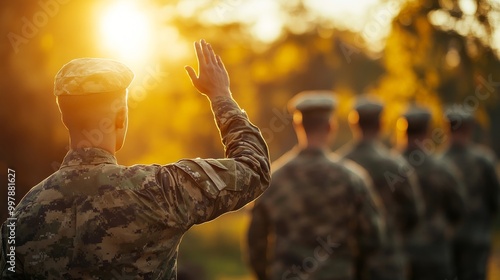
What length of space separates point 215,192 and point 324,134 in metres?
3.33

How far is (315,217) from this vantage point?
6562 millimetres

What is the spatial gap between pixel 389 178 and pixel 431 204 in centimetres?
133

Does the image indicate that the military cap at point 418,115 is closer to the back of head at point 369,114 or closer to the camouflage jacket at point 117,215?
the back of head at point 369,114

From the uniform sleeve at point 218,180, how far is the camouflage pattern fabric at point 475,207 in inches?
297

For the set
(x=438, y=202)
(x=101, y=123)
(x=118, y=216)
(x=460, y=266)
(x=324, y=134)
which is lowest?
(x=460, y=266)

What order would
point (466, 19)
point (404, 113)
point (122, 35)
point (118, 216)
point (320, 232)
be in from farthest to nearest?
point (404, 113), point (466, 19), point (122, 35), point (320, 232), point (118, 216)

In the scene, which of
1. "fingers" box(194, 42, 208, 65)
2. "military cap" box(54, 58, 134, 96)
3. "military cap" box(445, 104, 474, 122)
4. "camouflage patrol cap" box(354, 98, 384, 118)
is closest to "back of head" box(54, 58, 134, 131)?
"military cap" box(54, 58, 134, 96)

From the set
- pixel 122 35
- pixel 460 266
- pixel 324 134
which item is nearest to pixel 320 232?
pixel 324 134

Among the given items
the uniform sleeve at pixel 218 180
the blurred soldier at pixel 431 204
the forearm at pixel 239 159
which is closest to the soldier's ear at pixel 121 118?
the uniform sleeve at pixel 218 180

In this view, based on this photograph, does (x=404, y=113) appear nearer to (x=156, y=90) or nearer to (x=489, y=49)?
(x=489, y=49)

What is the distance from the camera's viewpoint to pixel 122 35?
768 cm

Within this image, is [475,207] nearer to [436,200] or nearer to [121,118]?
[436,200]

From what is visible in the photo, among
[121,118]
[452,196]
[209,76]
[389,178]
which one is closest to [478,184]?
[452,196]

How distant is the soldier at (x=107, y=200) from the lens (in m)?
3.52
